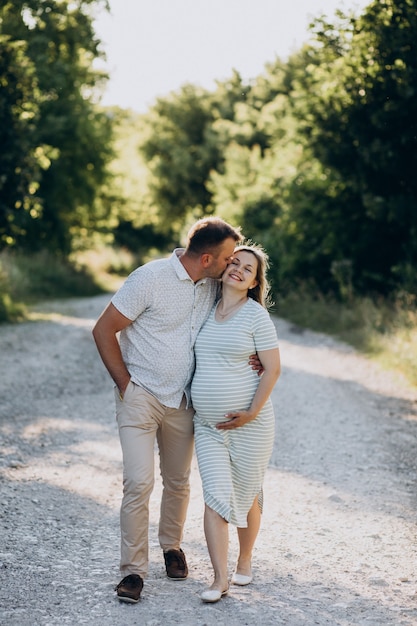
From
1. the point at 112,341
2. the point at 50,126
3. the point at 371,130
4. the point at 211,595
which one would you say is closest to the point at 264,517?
the point at 211,595

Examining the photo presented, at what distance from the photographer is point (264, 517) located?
635cm

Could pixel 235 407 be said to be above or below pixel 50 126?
below

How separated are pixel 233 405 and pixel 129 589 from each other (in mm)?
1117

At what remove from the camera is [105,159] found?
36.4 meters

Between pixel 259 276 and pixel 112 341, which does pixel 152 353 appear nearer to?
pixel 112 341

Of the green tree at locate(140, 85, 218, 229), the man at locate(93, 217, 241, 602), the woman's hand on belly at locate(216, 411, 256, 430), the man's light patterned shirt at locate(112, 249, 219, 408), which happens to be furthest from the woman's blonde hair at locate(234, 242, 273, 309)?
the green tree at locate(140, 85, 218, 229)

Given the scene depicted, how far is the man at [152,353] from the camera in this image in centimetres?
476

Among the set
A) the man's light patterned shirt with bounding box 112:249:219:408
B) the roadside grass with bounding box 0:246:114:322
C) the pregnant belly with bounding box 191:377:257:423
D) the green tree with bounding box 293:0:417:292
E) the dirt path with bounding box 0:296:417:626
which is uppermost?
the green tree with bounding box 293:0:417:292

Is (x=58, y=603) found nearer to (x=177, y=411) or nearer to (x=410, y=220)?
(x=177, y=411)

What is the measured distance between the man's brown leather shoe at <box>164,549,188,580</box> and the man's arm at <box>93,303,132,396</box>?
1.02 metres

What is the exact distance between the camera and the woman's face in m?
4.90

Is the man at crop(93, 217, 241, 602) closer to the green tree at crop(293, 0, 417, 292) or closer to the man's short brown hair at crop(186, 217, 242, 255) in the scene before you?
the man's short brown hair at crop(186, 217, 242, 255)

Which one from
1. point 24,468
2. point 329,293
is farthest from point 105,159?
point 24,468

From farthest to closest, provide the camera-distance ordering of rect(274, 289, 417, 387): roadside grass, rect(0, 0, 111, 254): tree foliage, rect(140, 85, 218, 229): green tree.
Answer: rect(140, 85, 218, 229): green tree < rect(0, 0, 111, 254): tree foliage < rect(274, 289, 417, 387): roadside grass
